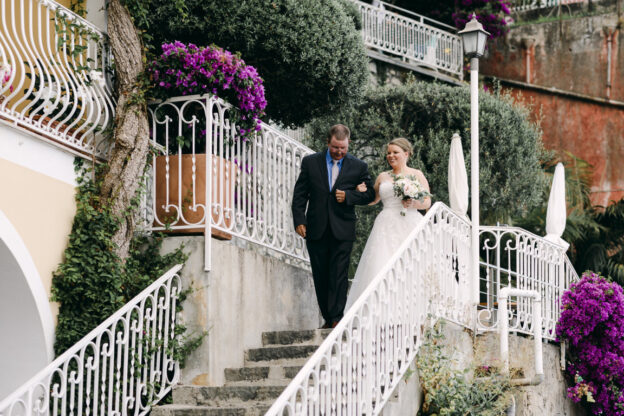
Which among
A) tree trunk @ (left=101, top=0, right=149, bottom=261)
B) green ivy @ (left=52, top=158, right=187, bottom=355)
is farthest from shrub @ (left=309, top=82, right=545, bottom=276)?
green ivy @ (left=52, top=158, right=187, bottom=355)

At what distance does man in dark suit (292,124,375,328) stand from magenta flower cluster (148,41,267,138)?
863 mm

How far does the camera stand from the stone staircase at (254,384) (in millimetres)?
7660

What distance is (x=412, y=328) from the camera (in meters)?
7.92

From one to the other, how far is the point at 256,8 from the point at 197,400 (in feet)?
13.1

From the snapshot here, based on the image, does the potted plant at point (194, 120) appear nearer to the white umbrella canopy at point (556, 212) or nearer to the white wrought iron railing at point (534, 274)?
the white wrought iron railing at point (534, 274)

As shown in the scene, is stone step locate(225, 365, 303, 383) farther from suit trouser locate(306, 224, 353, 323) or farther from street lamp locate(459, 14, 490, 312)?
street lamp locate(459, 14, 490, 312)

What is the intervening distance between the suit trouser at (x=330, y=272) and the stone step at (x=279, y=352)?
1.65 feet

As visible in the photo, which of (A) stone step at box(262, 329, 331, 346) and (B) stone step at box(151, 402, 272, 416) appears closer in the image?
(B) stone step at box(151, 402, 272, 416)

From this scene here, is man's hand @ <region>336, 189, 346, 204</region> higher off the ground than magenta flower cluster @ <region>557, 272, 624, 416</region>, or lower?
higher

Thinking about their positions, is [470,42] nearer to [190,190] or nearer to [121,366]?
[190,190]

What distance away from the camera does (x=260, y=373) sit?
8.32 m

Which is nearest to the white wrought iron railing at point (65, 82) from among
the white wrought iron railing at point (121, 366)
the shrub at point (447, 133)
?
the white wrought iron railing at point (121, 366)

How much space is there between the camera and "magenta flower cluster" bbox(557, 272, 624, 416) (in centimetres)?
1094

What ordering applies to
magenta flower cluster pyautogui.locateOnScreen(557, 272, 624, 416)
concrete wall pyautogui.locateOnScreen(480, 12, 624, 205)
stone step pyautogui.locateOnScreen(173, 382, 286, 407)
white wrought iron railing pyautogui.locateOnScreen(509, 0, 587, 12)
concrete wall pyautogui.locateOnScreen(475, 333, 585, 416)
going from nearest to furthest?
stone step pyautogui.locateOnScreen(173, 382, 286, 407) → concrete wall pyautogui.locateOnScreen(475, 333, 585, 416) → magenta flower cluster pyautogui.locateOnScreen(557, 272, 624, 416) → concrete wall pyautogui.locateOnScreen(480, 12, 624, 205) → white wrought iron railing pyautogui.locateOnScreen(509, 0, 587, 12)
